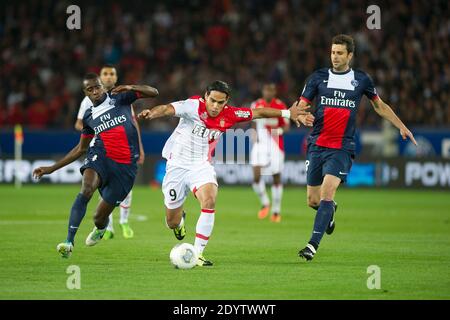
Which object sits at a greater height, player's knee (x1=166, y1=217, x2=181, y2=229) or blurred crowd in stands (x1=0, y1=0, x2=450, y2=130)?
blurred crowd in stands (x1=0, y1=0, x2=450, y2=130)

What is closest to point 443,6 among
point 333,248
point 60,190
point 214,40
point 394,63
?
point 394,63

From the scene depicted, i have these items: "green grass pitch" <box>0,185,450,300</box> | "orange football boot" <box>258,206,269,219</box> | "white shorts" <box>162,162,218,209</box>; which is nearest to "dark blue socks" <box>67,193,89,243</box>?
"green grass pitch" <box>0,185,450,300</box>

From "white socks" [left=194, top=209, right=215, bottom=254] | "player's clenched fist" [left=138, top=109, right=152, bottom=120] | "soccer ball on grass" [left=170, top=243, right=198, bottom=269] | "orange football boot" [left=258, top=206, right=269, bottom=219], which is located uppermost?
"player's clenched fist" [left=138, top=109, right=152, bottom=120]

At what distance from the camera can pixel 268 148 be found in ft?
64.5

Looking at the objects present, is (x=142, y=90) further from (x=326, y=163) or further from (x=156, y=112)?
(x=326, y=163)

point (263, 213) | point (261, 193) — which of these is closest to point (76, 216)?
point (263, 213)

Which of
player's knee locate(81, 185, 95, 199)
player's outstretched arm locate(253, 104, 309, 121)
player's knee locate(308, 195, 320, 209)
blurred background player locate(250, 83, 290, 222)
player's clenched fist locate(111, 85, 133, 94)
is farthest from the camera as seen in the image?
blurred background player locate(250, 83, 290, 222)

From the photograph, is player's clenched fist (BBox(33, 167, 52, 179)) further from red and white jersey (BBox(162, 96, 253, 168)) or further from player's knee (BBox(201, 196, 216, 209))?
player's knee (BBox(201, 196, 216, 209))

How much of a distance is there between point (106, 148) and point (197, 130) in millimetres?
1349

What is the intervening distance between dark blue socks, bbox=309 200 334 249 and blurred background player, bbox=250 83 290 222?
702 cm

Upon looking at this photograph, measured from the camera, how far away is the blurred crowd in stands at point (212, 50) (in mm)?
29125

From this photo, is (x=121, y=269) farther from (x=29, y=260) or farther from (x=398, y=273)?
(x=398, y=273)

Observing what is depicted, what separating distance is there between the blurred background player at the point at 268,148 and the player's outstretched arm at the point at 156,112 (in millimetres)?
8078

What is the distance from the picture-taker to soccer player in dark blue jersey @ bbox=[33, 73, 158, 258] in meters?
11.9
